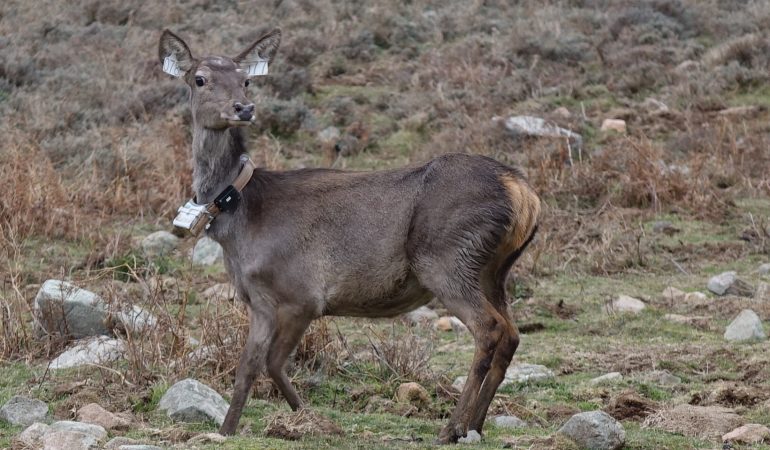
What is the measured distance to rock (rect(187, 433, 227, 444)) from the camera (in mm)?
6336

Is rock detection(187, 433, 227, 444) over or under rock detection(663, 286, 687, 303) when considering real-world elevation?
over

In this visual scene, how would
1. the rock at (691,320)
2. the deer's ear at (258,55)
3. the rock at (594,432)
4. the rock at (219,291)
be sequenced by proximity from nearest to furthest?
the rock at (594,432) < the deer's ear at (258,55) < the rock at (219,291) < the rock at (691,320)

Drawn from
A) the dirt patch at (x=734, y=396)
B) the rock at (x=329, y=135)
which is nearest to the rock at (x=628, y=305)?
the dirt patch at (x=734, y=396)

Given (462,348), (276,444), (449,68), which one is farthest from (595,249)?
(449,68)

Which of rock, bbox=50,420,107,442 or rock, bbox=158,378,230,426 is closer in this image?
rock, bbox=50,420,107,442

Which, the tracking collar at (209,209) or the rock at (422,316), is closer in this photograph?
the tracking collar at (209,209)

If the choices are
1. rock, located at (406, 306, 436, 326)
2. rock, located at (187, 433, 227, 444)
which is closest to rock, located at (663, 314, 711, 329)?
rock, located at (406, 306, 436, 326)

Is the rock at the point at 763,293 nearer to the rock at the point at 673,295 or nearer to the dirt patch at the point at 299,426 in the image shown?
the rock at the point at 673,295

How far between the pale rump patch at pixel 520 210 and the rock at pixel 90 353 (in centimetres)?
287

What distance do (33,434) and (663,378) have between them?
14.2 feet

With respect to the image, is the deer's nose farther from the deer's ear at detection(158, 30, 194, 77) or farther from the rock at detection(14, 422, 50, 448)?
the rock at detection(14, 422, 50, 448)

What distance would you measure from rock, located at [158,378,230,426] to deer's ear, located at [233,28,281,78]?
2.03 metres

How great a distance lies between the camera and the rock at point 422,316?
34.4 ft

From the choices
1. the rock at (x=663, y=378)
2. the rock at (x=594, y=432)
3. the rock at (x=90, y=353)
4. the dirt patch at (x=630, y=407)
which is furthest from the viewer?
the rock at (x=663, y=378)
